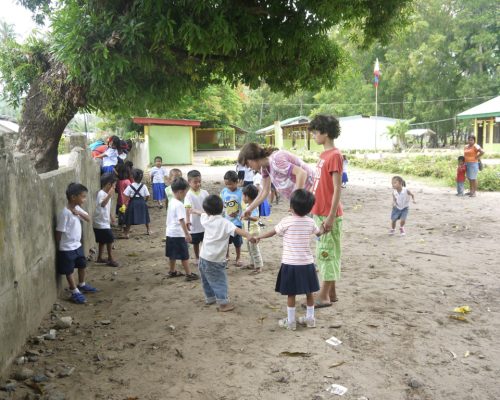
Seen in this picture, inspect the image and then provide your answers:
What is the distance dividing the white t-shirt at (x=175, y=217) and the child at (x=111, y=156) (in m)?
3.94

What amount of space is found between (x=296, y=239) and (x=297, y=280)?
13.8 inches

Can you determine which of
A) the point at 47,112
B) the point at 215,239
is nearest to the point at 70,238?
the point at 215,239

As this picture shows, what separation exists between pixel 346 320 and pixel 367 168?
70.0ft

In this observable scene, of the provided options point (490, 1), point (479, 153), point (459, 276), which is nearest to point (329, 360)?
point (459, 276)

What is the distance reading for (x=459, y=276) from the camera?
5.51 meters

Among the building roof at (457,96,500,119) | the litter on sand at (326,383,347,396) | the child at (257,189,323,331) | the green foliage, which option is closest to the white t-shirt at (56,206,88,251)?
the child at (257,189,323,331)

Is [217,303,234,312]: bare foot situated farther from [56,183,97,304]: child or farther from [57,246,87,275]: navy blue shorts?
[57,246,87,275]: navy blue shorts

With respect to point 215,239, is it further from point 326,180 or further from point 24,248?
point 24,248

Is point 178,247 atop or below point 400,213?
below

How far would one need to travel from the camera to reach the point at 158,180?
11406mm

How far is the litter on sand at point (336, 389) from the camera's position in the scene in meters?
2.97

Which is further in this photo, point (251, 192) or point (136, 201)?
point (136, 201)

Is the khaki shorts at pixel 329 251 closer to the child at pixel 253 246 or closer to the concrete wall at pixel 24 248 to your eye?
the child at pixel 253 246

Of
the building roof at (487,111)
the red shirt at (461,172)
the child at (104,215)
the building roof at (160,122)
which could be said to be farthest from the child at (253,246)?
the building roof at (487,111)
